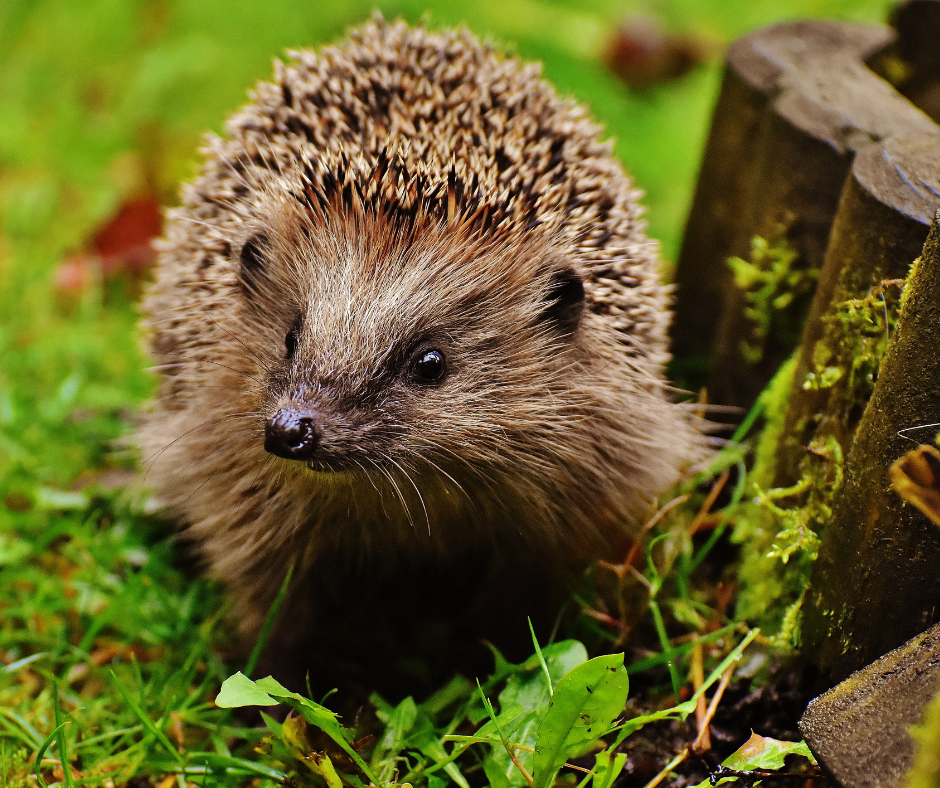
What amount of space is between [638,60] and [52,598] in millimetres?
6168

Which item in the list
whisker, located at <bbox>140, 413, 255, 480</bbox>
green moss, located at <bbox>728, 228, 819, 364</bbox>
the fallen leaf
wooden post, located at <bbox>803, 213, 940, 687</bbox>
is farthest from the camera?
green moss, located at <bbox>728, 228, 819, 364</bbox>

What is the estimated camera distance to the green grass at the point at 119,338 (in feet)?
8.38

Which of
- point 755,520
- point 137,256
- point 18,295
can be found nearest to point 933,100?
point 755,520

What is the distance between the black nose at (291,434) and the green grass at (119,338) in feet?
2.39

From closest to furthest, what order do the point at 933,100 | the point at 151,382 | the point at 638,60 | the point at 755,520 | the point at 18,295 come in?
1. the point at 755,520
2. the point at 933,100
3. the point at 151,382
4. the point at 18,295
5. the point at 638,60

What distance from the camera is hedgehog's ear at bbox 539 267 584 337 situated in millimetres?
2562

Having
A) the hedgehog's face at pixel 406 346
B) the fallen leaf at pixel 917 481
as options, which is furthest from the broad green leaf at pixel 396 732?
the fallen leaf at pixel 917 481

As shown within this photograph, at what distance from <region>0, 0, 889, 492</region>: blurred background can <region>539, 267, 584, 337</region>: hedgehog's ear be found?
2017mm

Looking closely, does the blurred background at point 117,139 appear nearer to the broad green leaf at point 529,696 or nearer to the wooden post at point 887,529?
the broad green leaf at point 529,696

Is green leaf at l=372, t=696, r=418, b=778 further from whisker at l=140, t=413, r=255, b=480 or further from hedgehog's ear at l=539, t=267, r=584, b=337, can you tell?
hedgehog's ear at l=539, t=267, r=584, b=337

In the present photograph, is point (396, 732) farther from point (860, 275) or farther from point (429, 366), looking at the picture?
point (860, 275)

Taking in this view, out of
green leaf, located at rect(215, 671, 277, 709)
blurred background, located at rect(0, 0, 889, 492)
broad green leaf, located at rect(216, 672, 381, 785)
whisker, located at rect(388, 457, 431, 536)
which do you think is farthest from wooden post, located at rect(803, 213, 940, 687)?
blurred background, located at rect(0, 0, 889, 492)

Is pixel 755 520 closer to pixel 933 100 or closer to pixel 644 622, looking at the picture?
pixel 644 622

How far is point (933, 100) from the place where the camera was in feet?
11.3
